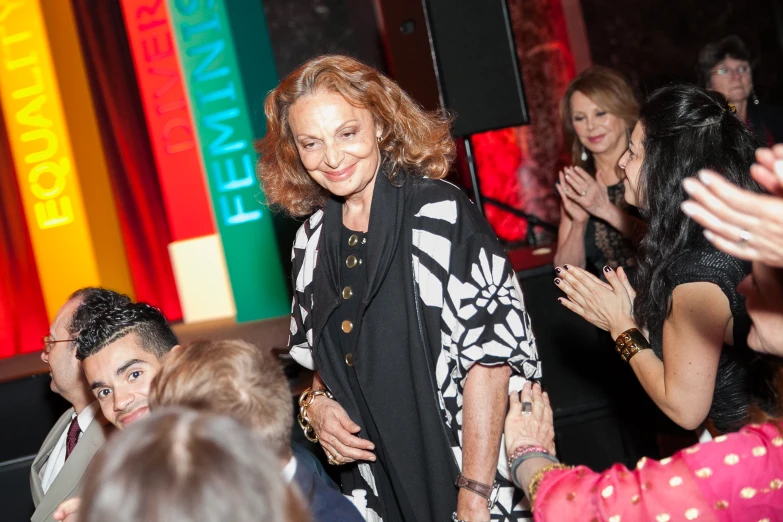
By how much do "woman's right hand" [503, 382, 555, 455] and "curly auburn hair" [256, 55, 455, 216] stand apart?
0.56 metres

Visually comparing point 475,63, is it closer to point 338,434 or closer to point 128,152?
point 338,434

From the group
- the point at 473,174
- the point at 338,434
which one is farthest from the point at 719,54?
the point at 338,434

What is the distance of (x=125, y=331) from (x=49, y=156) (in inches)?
151

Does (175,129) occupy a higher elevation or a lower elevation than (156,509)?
higher

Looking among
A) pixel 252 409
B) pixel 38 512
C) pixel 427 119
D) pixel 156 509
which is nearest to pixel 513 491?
pixel 252 409

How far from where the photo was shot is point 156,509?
82 centimetres

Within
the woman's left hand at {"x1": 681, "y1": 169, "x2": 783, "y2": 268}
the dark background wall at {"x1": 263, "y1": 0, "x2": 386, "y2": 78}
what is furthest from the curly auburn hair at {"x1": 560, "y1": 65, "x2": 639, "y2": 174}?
the dark background wall at {"x1": 263, "y1": 0, "x2": 386, "y2": 78}

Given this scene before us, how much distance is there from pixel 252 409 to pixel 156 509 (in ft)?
1.21

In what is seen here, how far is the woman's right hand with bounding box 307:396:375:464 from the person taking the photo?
5.62 feet

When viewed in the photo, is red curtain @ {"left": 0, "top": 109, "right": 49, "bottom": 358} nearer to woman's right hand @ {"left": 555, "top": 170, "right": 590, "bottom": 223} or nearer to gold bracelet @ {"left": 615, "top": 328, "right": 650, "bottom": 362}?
woman's right hand @ {"left": 555, "top": 170, "right": 590, "bottom": 223}

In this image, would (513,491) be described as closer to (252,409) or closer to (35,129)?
(252,409)

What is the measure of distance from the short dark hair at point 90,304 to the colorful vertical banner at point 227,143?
2.47 metres

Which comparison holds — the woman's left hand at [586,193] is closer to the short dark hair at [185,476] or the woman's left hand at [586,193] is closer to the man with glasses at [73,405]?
the man with glasses at [73,405]

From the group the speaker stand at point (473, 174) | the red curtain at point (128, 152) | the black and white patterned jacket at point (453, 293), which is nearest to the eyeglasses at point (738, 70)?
the speaker stand at point (473, 174)
